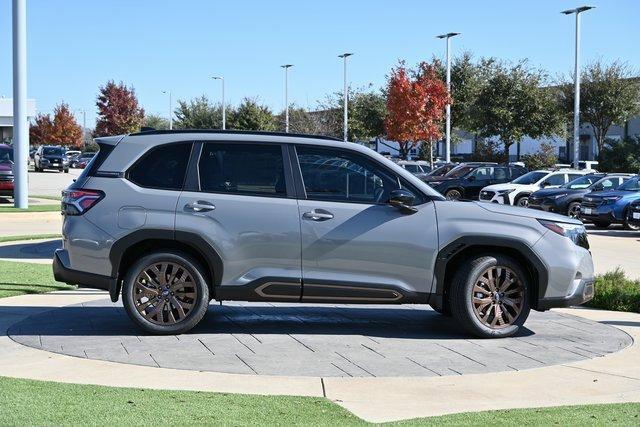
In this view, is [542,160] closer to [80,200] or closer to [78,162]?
[78,162]

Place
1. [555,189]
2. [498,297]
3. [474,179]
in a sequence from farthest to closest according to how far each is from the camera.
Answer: [474,179] < [555,189] < [498,297]

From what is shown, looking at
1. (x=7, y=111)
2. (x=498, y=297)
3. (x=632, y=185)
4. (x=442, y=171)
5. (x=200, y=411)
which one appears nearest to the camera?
(x=200, y=411)

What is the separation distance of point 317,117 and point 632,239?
56626 mm

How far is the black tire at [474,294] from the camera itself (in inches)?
335

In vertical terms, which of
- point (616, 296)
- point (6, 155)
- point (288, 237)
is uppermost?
point (6, 155)

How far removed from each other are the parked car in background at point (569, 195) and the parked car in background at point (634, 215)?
224cm

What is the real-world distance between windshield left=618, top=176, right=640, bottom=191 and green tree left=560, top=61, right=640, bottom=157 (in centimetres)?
2493

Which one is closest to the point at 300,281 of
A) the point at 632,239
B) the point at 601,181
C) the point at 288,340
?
the point at 288,340

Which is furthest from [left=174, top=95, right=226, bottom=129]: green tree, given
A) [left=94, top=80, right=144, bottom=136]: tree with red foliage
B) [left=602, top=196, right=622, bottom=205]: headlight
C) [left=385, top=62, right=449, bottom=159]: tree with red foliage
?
[left=602, top=196, right=622, bottom=205]: headlight

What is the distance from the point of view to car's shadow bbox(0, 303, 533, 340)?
8.84 m

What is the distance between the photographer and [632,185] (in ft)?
86.2

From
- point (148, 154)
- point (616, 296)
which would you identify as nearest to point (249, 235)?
point (148, 154)

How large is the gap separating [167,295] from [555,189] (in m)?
22.4

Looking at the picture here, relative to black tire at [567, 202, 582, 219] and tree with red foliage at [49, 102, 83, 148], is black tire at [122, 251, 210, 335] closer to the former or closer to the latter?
black tire at [567, 202, 582, 219]
